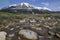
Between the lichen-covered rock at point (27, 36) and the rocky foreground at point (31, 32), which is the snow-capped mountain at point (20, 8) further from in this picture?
the lichen-covered rock at point (27, 36)

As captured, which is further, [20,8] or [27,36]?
[20,8]

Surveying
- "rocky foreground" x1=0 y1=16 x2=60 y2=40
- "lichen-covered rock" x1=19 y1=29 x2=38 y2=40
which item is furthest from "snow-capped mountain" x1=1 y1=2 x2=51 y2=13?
"lichen-covered rock" x1=19 y1=29 x2=38 y2=40

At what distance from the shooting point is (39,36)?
4.23 ft

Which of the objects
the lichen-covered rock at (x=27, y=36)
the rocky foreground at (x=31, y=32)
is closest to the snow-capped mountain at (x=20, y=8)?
the rocky foreground at (x=31, y=32)

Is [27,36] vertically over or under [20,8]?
over

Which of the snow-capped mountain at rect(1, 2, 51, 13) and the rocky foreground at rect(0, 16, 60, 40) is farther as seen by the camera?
the snow-capped mountain at rect(1, 2, 51, 13)

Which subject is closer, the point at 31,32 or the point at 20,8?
the point at 31,32

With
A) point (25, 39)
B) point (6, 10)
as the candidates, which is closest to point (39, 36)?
point (25, 39)

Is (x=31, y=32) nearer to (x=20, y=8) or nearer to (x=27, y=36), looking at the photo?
(x=27, y=36)

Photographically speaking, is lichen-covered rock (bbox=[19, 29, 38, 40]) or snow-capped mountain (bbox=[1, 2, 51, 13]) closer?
lichen-covered rock (bbox=[19, 29, 38, 40])

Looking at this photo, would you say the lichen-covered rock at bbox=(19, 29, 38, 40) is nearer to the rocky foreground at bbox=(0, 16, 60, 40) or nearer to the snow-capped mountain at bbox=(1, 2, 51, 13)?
the rocky foreground at bbox=(0, 16, 60, 40)

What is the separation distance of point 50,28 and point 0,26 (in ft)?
1.80

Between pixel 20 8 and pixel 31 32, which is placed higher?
pixel 31 32

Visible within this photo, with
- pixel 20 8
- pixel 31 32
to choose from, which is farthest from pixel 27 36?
pixel 20 8
